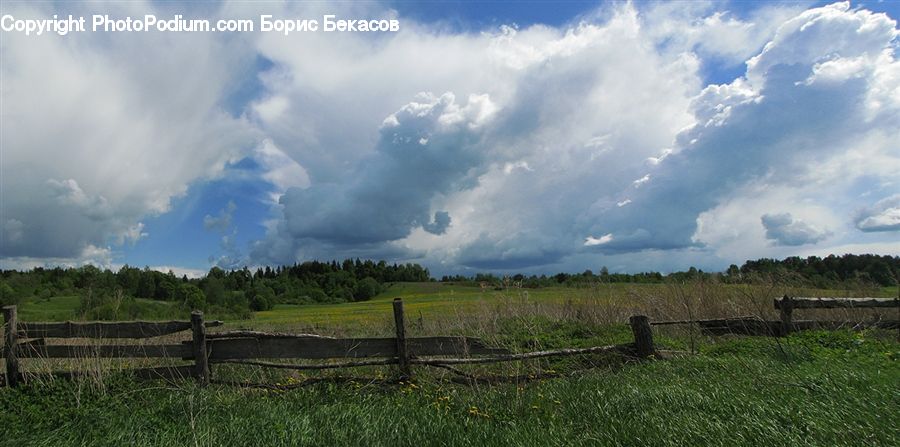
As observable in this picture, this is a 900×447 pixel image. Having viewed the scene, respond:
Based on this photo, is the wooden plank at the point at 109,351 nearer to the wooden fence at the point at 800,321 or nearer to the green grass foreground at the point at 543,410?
the green grass foreground at the point at 543,410

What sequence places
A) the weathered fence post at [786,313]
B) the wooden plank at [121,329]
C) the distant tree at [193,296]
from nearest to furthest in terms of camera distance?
the wooden plank at [121,329] → the weathered fence post at [786,313] → the distant tree at [193,296]

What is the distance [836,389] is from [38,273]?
98600 millimetres

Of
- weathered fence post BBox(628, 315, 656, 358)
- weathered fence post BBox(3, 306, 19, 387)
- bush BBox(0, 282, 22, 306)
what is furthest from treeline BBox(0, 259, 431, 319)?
weathered fence post BBox(628, 315, 656, 358)

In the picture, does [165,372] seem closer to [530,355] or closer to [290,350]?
[290,350]

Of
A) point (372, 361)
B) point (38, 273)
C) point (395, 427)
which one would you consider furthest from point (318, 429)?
point (38, 273)

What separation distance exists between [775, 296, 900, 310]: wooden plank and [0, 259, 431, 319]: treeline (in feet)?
58.6

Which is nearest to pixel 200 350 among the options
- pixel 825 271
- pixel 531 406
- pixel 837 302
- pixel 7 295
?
pixel 531 406

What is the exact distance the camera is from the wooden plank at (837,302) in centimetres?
970

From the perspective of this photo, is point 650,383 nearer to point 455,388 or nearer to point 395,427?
point 455,388

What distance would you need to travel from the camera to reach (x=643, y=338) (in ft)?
24.6

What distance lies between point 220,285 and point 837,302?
6851cm

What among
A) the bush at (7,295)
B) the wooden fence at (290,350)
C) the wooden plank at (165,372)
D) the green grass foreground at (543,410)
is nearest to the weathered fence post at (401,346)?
the wooden fence at (290,350)

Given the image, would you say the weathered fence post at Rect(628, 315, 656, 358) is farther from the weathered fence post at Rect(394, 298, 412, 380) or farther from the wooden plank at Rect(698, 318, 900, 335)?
the weathered fence post at Rect(394, 298, 412, 380)

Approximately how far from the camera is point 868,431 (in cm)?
309
